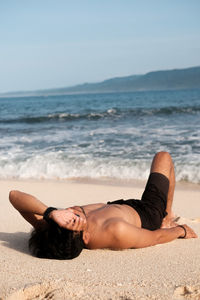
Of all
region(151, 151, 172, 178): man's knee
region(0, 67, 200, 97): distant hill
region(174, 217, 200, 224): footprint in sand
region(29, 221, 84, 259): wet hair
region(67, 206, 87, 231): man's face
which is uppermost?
region(0, 67, 200, 97): distant hill

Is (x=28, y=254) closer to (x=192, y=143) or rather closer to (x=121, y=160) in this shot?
(x=121, y=160)

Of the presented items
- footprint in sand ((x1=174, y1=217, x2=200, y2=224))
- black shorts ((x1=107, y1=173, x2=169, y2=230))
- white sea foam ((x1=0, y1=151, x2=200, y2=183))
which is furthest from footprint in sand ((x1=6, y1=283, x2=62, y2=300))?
white sea foam ((x1=0, y1=151, x2=200, y2=183))

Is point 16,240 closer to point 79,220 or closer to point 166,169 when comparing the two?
point 79,220

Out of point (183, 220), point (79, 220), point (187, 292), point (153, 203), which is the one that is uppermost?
point (79, 220)

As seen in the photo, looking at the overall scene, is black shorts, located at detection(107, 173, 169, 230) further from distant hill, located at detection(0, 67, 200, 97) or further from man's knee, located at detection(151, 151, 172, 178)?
distant hill, located at detection(0, 67, 200, 97)

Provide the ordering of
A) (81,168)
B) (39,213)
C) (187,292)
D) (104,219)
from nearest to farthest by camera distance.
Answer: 1. (187,292)
2. (39,213)
3. (104,219)
4. (81,168)

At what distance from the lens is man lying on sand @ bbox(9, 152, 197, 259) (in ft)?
10.8

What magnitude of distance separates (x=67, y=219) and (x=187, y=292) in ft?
3.33

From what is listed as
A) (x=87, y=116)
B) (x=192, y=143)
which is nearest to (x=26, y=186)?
(x=192, y=143)

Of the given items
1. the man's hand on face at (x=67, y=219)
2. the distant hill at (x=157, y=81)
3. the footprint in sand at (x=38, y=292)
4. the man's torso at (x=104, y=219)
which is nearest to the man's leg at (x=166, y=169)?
the man's torso at (x=104, y=219)

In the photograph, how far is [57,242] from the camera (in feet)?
11.0

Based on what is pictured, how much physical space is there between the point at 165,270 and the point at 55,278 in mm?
835

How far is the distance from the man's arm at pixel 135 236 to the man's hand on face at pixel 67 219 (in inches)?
11.5

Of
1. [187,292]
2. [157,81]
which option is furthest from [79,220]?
[157,81]
